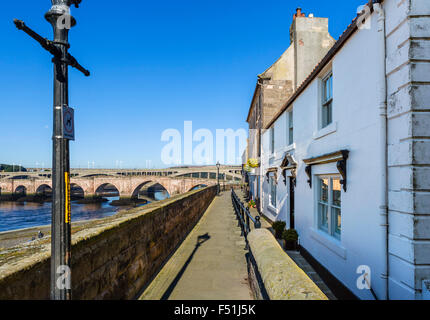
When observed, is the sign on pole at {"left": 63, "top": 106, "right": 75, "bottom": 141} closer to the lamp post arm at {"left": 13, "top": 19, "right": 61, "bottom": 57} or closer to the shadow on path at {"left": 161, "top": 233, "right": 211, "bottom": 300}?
the lamp post arm at {"left": 13, "top": 19, "right": 61, "bottom": 57}

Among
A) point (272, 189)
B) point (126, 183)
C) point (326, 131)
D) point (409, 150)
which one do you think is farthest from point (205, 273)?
point (126, 183)

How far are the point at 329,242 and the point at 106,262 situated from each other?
4.46 meters

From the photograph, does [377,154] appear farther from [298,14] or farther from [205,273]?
[298,14]

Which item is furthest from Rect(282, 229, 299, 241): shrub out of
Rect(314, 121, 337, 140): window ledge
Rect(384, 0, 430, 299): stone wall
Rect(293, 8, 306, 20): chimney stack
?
Rect(293, 8, 306, 20): chimney stack

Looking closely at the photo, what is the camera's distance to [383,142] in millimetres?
3312

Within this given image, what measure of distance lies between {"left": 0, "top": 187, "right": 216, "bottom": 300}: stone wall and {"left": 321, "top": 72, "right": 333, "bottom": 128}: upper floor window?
15.6 feet

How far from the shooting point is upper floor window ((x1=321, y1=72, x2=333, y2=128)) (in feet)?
18.7

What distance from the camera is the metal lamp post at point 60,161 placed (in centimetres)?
201

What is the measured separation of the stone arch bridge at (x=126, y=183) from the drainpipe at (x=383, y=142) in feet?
168

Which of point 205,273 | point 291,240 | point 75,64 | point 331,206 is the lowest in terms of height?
point 205,273

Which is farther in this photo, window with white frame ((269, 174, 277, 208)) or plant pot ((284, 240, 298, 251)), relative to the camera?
window with white frame ((269, 174, 277, 208))

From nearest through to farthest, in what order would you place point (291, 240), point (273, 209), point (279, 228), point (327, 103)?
point (327, 103)
point (291, 240)
point (279, 228)
point (273, 209)
